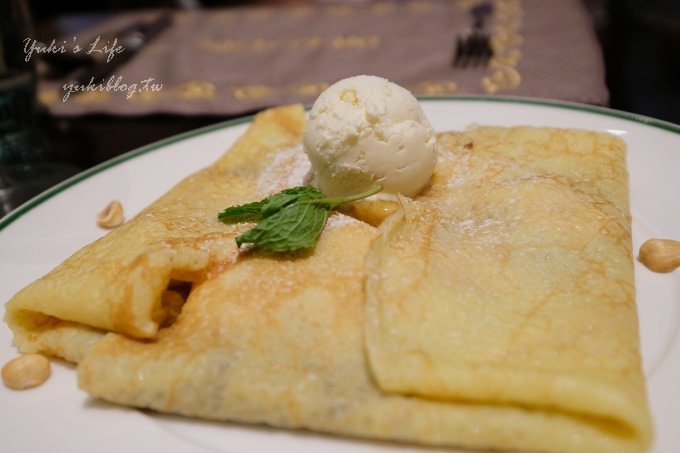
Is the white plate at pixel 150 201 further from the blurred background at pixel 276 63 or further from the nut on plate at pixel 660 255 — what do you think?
the blurred background at pixel 276 63

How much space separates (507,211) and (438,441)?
2.81ft

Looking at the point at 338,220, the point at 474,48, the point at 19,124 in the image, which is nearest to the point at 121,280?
the point at 338,220

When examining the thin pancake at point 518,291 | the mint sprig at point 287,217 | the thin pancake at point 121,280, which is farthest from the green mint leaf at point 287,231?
the thin pancake at point 518,291

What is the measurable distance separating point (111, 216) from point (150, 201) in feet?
0.70

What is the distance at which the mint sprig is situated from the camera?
5.99 feet

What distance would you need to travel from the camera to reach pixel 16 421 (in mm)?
1595

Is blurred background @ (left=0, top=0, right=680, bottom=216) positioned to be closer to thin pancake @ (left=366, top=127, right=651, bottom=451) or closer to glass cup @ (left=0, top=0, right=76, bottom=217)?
glass cup @ (left=0, top=0, right=76, bottom=217)

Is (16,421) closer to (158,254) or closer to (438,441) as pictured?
(158,254)

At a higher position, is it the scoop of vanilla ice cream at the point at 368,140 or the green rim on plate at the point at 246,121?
the scoop of vanilla ice cream at the point at 368,140

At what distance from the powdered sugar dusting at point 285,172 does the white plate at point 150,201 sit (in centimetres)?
55

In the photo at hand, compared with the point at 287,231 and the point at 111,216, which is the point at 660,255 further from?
the point at 111,216

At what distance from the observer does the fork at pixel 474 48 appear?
3.85 metres

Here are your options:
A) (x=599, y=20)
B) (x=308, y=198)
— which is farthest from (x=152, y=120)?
(x=599, y=20)

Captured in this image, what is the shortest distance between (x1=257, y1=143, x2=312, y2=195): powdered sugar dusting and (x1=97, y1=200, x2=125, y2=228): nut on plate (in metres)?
0.61
